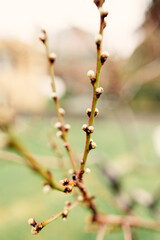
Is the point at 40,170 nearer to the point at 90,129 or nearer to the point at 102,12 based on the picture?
the point at 90,129

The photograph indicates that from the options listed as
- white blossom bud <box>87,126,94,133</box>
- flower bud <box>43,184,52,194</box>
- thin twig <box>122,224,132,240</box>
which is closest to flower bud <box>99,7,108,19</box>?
white blossom bud <box>87,126,94,133</box>

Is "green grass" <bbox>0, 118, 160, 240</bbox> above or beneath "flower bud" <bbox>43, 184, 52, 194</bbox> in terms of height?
above

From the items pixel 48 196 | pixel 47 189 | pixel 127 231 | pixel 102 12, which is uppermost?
pixel 48 196

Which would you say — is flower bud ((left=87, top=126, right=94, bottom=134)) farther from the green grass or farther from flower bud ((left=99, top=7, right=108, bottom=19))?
the green grass

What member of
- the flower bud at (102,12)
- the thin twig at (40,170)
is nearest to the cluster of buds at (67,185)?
the thin twig at (40,170)

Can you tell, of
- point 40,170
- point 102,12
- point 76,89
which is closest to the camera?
point 102,12

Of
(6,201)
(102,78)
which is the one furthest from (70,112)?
(102,78)

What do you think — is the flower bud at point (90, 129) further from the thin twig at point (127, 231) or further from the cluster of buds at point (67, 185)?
the thin twig at point (127, 231)

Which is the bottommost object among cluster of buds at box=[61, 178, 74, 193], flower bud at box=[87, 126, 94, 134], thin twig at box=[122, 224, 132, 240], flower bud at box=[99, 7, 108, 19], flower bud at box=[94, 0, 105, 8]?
thin twig at box=[122, 224, 132, 240]

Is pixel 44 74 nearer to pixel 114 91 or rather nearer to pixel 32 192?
pixel 114 91

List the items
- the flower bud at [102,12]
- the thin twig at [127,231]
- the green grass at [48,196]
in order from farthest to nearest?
the green grass at [48,196] → the thin twig at [127,231] → the flower bud at [102,12]

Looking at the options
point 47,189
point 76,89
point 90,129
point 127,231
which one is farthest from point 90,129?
point 76,89
